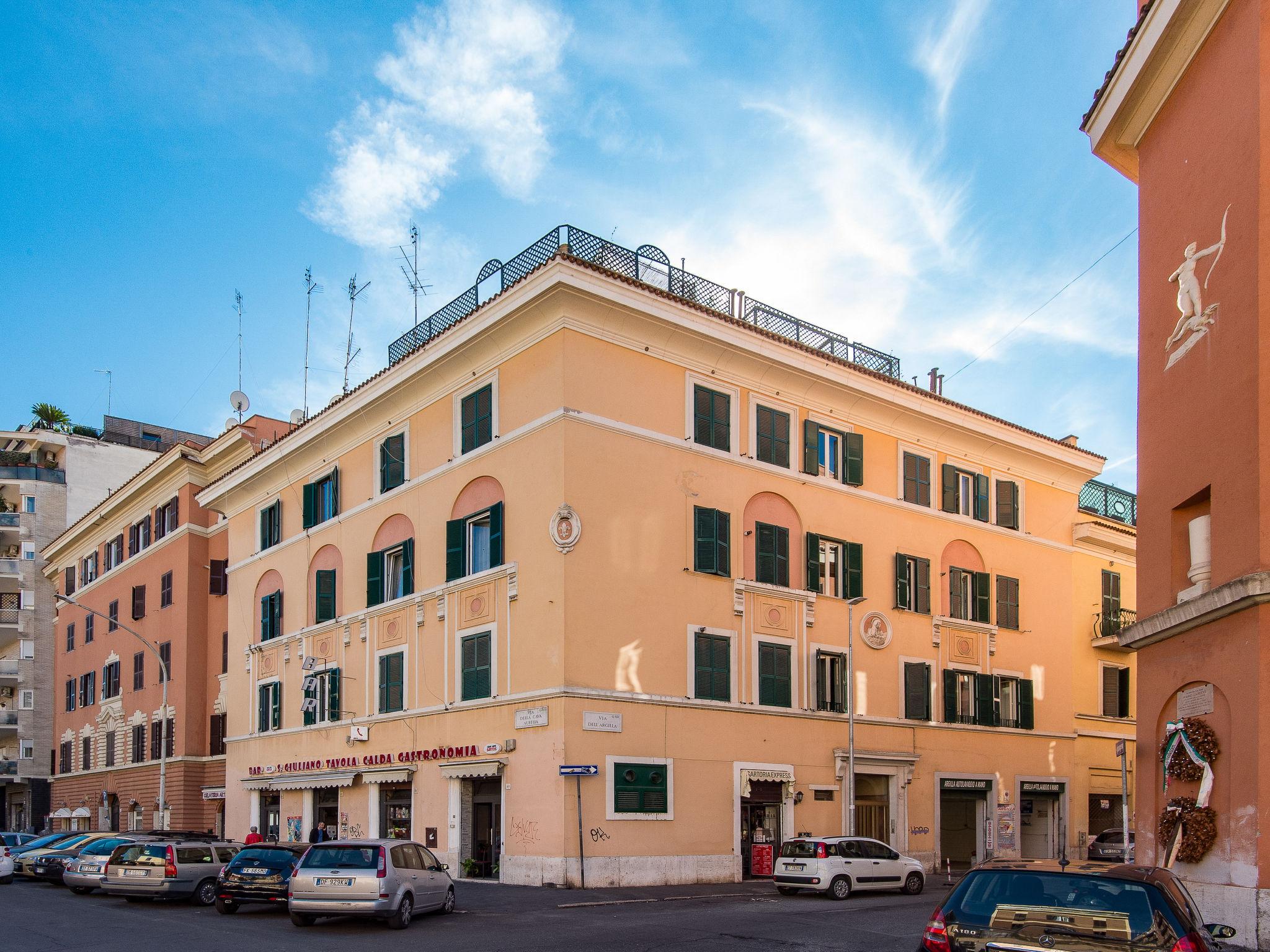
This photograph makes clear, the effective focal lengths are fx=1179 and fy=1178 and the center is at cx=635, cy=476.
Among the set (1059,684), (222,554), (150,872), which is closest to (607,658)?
(150,872)

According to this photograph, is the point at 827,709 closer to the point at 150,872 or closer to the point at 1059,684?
the point at 1059,684

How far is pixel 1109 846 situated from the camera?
1384 inches

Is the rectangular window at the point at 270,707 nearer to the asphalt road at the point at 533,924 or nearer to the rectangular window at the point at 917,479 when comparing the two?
the asphalt road at the point at 533,924

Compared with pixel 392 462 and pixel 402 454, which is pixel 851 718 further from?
pixel 392 462

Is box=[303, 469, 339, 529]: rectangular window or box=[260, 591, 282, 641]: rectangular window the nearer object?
box=[303, 469, 339, 529]: rectangular window

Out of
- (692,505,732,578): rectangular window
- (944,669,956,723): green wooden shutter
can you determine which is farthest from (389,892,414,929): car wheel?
(944,669,956,723): green wooden shutter

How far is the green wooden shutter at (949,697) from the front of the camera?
35.8 metres

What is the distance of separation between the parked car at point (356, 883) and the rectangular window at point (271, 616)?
2091 cm

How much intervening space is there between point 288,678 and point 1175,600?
95.6 ft

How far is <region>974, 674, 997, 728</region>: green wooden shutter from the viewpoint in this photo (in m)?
36.8

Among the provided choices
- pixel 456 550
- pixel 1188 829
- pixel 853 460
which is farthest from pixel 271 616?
pixel 1188 829

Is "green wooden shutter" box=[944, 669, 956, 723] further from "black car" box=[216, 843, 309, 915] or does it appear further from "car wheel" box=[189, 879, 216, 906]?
"car wheel" box=[189, 879, 216, 906]

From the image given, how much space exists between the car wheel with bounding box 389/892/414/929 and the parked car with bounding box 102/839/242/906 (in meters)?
5.64

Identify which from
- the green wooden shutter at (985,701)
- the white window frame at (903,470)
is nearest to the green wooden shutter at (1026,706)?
the green wooden shutter at (985,701)
